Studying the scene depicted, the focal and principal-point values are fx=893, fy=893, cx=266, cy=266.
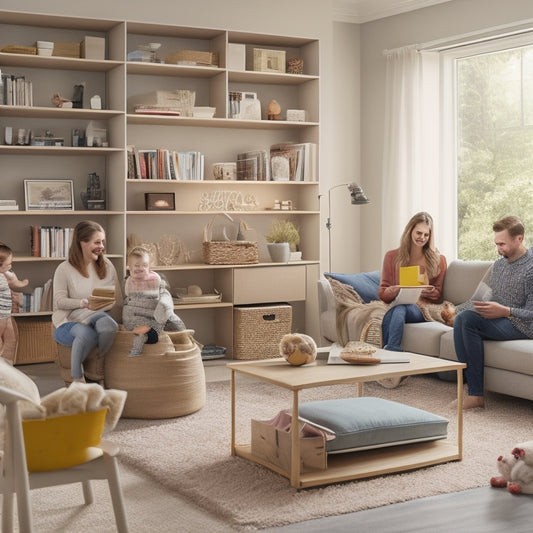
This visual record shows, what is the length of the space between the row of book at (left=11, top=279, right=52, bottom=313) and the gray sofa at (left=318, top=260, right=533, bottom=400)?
1862mm

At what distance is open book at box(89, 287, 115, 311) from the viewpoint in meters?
4.91

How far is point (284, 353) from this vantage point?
382 cm

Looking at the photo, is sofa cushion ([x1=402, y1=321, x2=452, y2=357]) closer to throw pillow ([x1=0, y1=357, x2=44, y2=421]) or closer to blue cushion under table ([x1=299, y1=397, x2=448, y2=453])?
blue cushion under table ([x1=299, y1=397, x2=448, y2=453])

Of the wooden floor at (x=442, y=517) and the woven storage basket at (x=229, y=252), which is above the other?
the woven storage basket at (x=229, y=252)

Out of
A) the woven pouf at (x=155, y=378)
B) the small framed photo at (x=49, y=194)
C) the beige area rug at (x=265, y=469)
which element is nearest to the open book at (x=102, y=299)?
the woven pouf at (x=155, y=378)

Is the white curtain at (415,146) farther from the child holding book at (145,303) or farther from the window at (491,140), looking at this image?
the child holding book at (145,303)

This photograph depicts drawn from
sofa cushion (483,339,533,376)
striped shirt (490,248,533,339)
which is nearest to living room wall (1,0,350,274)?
striped shirt (490,248,533,339)

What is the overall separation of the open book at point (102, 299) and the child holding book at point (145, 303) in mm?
80

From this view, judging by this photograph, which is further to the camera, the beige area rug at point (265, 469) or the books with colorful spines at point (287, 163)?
the books with colorful spines at point (287, 163)

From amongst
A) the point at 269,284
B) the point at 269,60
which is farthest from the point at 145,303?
the point at 269,60

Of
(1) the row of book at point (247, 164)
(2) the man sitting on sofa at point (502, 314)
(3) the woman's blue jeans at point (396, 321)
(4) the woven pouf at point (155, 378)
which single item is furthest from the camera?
(1) the row of book at point (247, 164)

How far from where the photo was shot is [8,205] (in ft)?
19.6

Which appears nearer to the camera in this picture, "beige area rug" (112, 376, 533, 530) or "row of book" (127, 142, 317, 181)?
"beige area rug" (112, 376, 533, 530)

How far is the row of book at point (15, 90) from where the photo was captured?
5934mm
